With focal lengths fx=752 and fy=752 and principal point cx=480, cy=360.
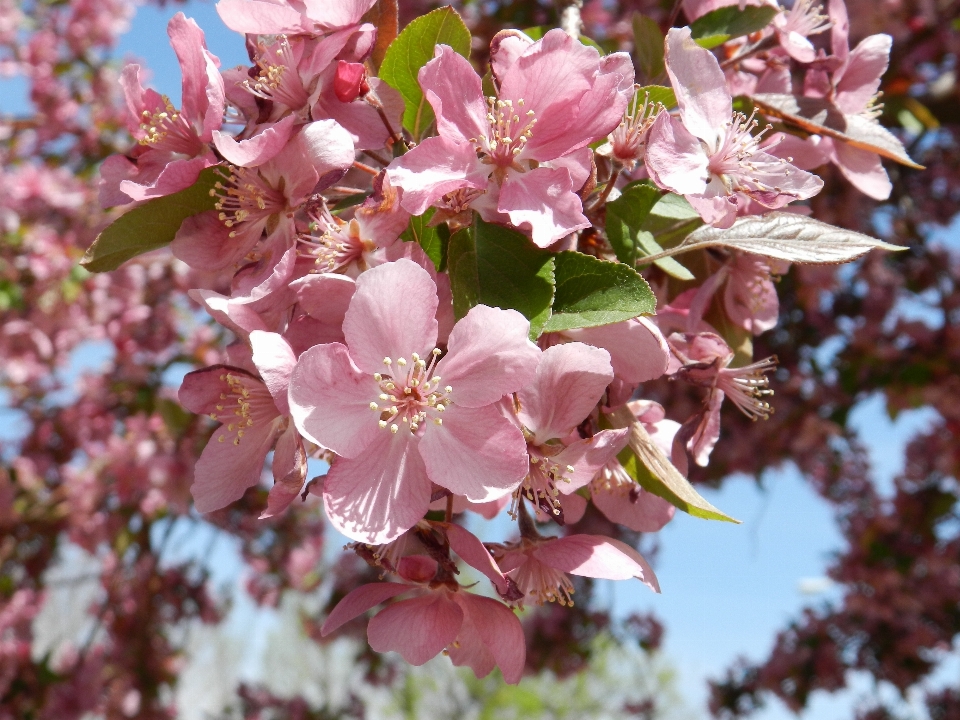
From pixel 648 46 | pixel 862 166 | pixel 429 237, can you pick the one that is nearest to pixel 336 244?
pixel 429 237

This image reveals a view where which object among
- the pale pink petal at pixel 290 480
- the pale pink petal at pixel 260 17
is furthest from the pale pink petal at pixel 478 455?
the pale pink petal at pixel 260 17

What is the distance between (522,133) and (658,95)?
19 centimetres

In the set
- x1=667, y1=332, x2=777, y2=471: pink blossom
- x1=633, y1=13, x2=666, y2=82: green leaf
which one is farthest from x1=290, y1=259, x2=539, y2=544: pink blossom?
x1=633, y1=13, x2=666, y2=82: green leaf

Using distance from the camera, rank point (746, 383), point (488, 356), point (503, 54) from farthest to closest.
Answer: point (746, 383) < point (503, 54) < point (488, 356)

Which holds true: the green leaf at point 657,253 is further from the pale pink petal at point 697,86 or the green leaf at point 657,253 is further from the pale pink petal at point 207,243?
the pale pink petal at point 207,243

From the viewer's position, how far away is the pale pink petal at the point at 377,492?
60 cm

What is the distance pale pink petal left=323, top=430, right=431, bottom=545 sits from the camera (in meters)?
0.60

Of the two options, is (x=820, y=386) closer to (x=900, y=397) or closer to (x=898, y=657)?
(x=900, y=397)

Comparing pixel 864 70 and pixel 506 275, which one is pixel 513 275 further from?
pixel 864 70

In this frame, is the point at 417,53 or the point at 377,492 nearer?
the point at 377,492

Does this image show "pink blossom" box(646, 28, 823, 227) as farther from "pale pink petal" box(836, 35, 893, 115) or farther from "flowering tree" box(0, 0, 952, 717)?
"pale pink petal" box(836, 35, 893, 115)

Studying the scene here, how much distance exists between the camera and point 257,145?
667mm

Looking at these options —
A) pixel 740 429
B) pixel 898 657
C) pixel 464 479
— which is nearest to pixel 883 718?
pixel 898 657

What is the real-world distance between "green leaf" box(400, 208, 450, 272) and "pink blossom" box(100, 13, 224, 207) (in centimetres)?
20
